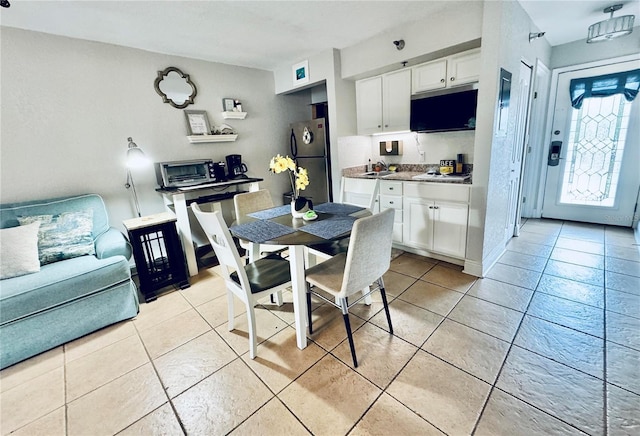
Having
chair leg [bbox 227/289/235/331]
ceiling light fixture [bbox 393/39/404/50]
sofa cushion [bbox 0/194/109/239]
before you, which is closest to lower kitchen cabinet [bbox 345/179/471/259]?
ceiling light fixture [bbox 393/39/404/50]

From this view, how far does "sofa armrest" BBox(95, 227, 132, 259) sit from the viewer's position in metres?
2.37

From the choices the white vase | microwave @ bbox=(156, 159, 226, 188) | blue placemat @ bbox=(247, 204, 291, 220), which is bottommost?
blue placemat @ bbox=(247, 204, 291, 220)

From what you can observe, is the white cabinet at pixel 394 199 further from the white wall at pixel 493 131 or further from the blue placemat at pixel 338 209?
the blue placemat at pixel 338 209

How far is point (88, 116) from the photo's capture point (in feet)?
9.18

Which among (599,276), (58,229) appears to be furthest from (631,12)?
(58,229)

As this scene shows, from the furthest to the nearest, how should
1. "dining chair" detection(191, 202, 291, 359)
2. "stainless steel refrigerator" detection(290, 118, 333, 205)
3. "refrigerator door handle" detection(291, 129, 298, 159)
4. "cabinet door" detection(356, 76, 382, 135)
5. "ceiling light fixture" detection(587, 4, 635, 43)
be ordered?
"refrigerator door handle" detection(291, 129, 298, 159) → "stainless steel refrigerator" detection(290, 118, 333, 205) → "cabinet door" detection(356, 76, 382, 135) → "ceiling light fixture" detection(587, 4, 635, 43) → "dining chair" detection(191, 202, 291, 359)

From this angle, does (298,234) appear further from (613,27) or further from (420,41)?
(613,27)

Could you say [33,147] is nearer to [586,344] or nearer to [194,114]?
[194,114]

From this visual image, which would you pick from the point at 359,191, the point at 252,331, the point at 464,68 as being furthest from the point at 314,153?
the point at 252,331

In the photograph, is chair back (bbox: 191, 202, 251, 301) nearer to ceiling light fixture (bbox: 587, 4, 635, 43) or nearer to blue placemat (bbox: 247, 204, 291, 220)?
blue placemat (bbox: 247, 204, 291, 220)

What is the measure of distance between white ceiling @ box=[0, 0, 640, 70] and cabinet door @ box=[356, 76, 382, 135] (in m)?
0.51

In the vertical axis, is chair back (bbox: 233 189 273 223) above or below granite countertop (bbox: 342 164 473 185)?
below

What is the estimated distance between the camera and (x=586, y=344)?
1.76 meters

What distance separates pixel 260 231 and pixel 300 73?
2772mm
